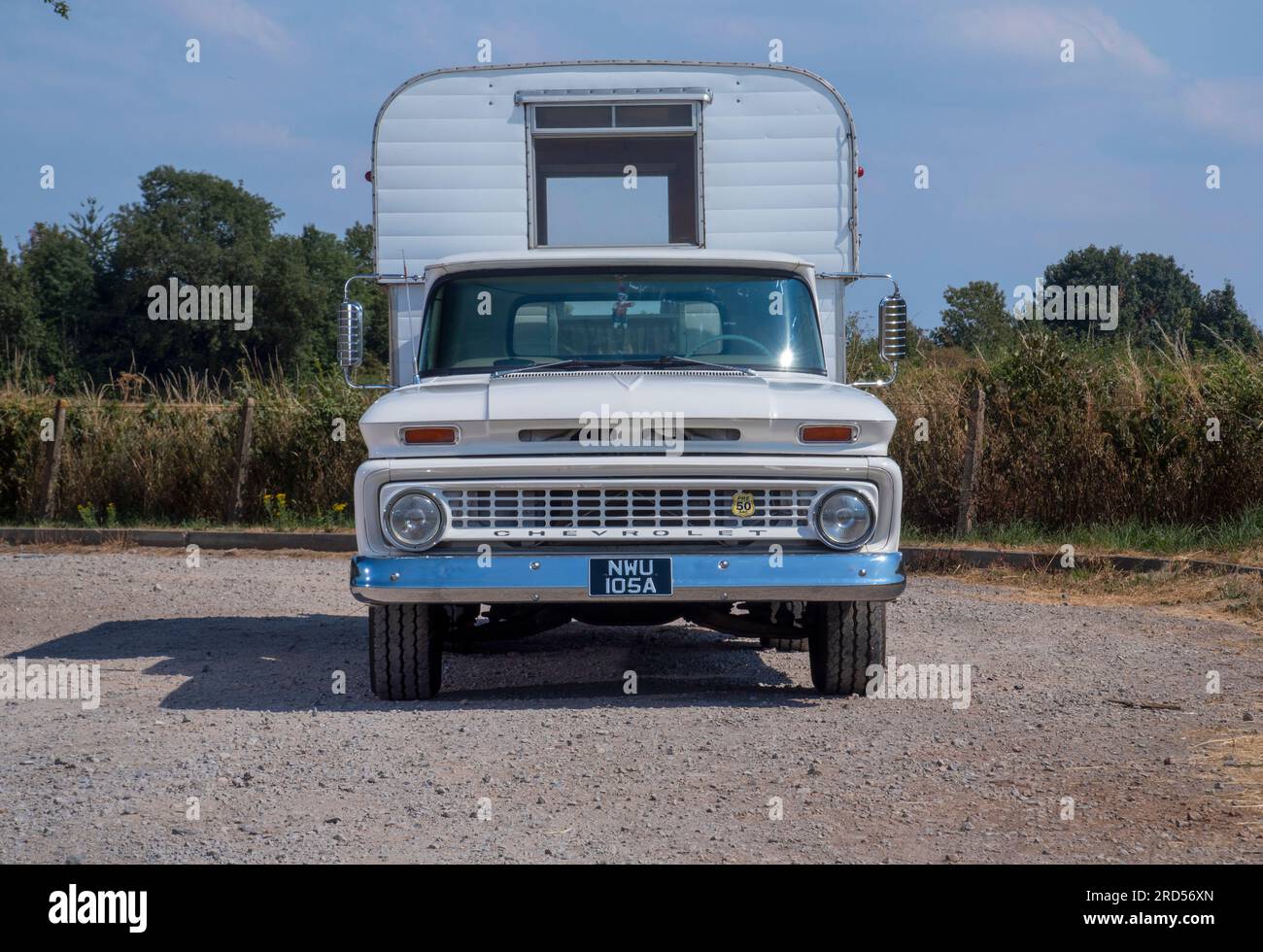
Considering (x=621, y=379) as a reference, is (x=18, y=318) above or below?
above

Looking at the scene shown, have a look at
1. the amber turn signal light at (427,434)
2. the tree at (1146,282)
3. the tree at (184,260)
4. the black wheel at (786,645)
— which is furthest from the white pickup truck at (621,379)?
the tree at (184,260)

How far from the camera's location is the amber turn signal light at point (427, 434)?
6387mm

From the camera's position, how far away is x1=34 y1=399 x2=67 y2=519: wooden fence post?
1733 centimetres

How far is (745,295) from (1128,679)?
2.77 meters

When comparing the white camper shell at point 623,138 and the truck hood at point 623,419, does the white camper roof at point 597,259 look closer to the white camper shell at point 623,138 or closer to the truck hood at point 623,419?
the truck hood at point 623,419

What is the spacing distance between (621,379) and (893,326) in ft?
6.36

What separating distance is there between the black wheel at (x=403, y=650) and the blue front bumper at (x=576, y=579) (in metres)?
0.33

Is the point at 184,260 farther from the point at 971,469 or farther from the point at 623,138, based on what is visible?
the point at 623,138

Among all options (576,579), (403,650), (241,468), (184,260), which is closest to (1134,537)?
(576,579)

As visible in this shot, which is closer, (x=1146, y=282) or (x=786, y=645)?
(x=786, y=645)

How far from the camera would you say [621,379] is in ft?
22.5

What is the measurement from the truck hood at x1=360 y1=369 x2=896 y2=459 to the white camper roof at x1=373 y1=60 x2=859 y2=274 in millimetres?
2738

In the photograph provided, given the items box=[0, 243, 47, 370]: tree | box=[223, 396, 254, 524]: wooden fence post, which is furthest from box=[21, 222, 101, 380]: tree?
box=[223, 396, 254, 524]: wooden fence post

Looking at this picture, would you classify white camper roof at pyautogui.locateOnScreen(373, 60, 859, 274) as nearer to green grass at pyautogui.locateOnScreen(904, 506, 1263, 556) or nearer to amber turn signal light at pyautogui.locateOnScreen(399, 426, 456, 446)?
amber turn signal light at pyautogui.locateOnScreen(399, 426, 456, 446)
